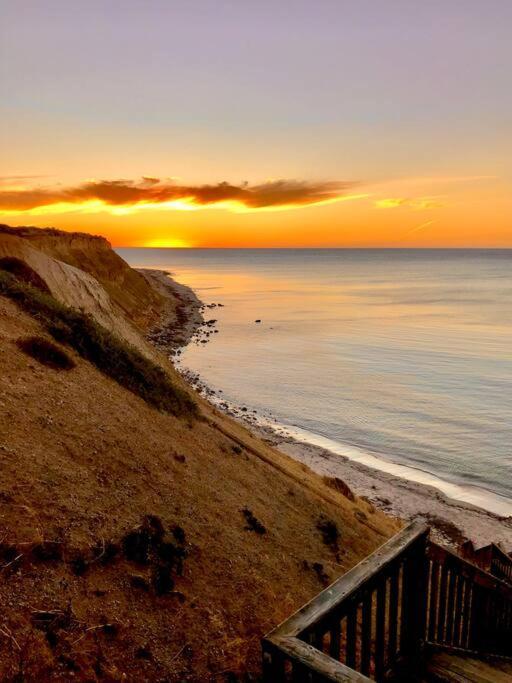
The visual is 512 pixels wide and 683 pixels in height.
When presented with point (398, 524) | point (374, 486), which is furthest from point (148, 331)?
point (398, 524)

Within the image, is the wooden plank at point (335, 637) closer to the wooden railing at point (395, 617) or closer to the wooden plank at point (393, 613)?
the wooden railing at point (395, 617)

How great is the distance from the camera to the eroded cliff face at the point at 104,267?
53562 mm

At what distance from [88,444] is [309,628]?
645 cm

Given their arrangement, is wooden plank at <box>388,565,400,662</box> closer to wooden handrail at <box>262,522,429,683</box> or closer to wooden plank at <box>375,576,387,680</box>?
wooden handrail at <box>262,522,429,683</box>

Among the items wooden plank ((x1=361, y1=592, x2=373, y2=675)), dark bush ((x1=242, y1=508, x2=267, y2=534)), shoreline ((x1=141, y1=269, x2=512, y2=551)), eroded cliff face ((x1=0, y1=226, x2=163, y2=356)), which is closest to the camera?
wooden plank ((x1=361, y1=592, x2=373, y2=675))

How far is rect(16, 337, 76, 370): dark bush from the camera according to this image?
10.7 m

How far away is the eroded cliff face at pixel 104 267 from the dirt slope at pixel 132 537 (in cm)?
4260

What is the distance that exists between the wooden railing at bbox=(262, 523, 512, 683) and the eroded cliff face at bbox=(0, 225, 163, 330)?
4879 centimetres

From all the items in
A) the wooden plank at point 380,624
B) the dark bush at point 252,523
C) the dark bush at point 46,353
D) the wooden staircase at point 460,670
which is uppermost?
the dark bush at point 46,353

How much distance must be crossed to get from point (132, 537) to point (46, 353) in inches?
218

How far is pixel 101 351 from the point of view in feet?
42.4

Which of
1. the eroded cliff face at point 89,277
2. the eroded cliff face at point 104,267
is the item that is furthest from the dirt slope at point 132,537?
the eroded cliff face at point 104,267

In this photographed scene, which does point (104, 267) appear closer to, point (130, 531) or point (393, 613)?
point (130, 531)

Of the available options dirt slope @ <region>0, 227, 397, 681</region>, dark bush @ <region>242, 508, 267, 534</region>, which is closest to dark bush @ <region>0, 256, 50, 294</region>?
dirt slope @ <region>0, 227, 397, 681</region>
